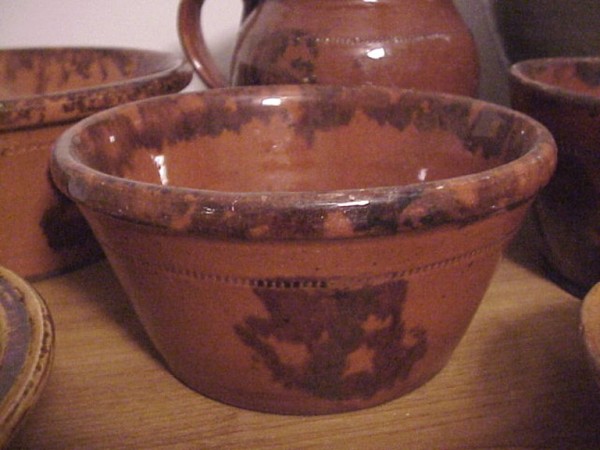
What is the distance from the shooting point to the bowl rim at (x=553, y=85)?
17.8 inches

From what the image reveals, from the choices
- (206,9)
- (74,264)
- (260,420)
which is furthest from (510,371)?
(206,9)

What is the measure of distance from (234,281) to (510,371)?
0.21 m

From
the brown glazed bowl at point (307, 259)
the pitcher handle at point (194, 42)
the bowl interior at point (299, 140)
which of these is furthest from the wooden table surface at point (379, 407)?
the pitcher handle at point (194, 42)

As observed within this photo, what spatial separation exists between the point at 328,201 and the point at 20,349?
0.18m

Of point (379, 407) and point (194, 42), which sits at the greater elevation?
point (194, 42)

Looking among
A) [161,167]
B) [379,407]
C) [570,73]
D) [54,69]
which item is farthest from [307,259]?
[54,69]

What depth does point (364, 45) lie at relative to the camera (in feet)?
1.87

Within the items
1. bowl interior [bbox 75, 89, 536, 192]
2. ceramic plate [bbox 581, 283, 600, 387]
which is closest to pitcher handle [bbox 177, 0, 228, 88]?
bowl interior [bbox 75, 89, 536, 192]

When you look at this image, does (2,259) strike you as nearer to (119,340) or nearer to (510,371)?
(119,340)

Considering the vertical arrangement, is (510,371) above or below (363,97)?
below

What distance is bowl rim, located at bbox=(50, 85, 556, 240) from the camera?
308mm

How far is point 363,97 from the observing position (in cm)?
55

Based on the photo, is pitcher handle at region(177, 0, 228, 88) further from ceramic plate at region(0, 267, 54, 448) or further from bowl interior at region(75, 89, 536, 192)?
ceramic plate at region(0, 267, 54, 448)

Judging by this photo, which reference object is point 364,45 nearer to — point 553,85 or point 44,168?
point 553,85
